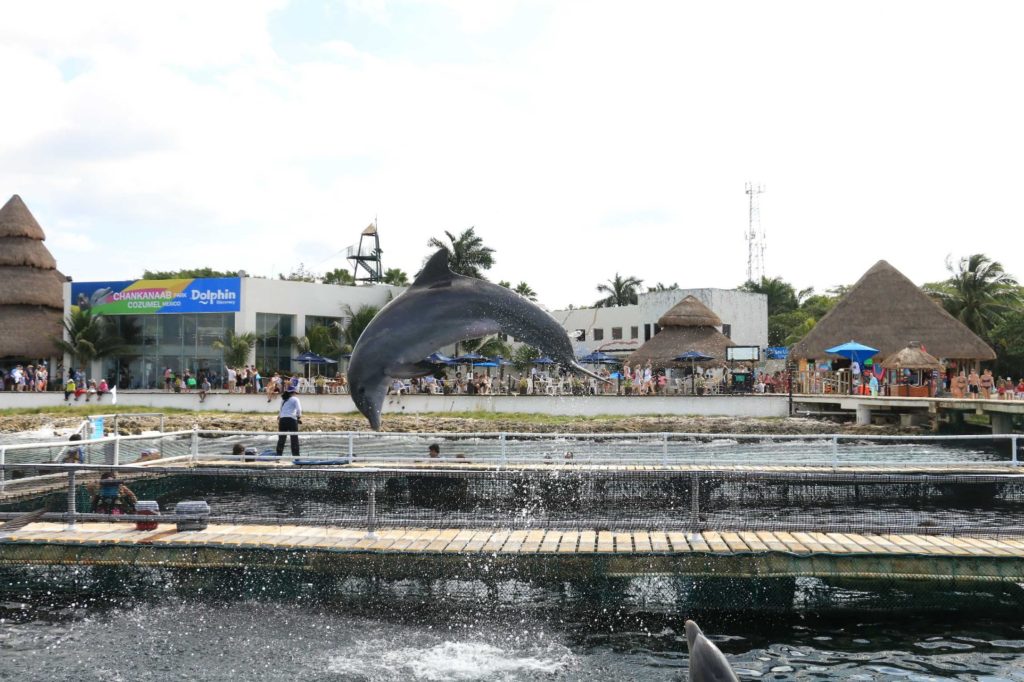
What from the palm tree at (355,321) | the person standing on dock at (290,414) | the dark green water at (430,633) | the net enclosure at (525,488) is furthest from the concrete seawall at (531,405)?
the dark green water at (430,633)

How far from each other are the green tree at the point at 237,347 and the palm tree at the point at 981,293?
44.2 m

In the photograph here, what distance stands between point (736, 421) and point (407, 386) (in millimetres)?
15830

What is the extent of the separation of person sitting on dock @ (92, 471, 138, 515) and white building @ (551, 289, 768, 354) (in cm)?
4207

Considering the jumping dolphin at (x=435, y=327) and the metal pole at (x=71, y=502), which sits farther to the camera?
the metal pole at (x=71, y=502)

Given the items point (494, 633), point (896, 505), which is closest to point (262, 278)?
point (896, 505)

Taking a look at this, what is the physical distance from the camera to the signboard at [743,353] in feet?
151

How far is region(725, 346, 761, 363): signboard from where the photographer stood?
1810 inches

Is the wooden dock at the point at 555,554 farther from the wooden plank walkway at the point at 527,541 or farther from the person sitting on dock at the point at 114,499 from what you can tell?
the person sitting on dock at the point at 114,499

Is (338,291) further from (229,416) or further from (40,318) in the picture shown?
(40,318)

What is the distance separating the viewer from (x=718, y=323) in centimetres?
5209

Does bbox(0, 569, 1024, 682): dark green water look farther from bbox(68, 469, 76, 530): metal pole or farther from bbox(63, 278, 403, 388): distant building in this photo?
bbox(63, 278, 403, 388): distant building

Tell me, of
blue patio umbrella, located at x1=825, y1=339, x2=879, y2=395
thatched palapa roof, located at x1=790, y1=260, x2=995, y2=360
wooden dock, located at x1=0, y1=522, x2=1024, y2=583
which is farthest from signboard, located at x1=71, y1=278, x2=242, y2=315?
wooden dock, located at x1=0, y1=522, x2=1024, y2=583

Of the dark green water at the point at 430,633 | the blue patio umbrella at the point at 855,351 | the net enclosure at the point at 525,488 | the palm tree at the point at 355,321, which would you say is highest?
the palm tree at the point at 355,321

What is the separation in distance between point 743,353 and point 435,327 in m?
40.7
